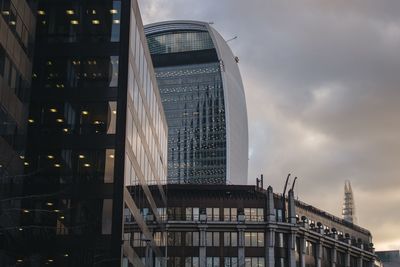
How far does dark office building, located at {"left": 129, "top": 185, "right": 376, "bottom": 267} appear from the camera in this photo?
127 m

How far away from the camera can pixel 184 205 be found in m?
130

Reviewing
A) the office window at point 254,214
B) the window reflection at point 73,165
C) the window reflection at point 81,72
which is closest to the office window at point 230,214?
the office window at point 254,214

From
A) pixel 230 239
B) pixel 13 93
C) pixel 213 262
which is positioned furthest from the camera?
pixel 230 239

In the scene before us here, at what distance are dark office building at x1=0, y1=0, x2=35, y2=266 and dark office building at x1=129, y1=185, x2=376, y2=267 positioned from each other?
6890cm

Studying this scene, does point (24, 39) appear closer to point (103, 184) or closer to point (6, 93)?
point (6, 93)

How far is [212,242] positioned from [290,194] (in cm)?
1990

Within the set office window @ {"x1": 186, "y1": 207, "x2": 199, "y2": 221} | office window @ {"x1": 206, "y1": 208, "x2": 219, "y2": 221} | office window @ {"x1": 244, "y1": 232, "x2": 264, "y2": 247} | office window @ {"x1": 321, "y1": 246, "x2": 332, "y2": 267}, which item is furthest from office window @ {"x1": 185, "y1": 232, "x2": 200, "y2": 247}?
office window @ {"x1": 321, "y1": 246, "x2": 332, "y2": 267}

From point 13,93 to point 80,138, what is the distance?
7.57 meters

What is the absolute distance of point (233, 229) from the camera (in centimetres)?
12875

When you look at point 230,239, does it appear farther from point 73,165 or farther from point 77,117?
point 73,165

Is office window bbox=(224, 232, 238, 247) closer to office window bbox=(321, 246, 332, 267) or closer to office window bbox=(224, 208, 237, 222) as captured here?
office window bbox=(224, 208, 237, 222)

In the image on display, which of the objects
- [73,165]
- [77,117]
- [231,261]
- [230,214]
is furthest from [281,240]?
[73,165]

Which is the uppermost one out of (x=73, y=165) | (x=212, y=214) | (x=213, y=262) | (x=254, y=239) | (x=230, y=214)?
(x=230, y=214)

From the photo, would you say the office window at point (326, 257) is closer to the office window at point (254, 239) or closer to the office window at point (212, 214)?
the office window at point (254, 239)
